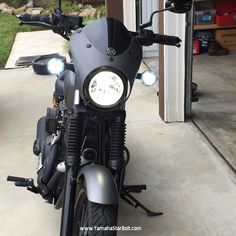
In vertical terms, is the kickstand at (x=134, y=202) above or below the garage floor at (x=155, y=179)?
above

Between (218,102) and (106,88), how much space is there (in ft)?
8.67

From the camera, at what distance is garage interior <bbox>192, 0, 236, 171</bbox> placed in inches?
126

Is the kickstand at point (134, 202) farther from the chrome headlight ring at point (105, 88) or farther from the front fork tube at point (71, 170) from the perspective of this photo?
the chrome headlight ring at point (105, 88)

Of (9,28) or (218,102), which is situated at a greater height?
(218,102)

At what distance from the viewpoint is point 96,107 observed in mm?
1523

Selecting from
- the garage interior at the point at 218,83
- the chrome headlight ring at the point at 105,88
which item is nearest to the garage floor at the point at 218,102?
the garage interior at the point at 218,83

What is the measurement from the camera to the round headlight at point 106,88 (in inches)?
58.2

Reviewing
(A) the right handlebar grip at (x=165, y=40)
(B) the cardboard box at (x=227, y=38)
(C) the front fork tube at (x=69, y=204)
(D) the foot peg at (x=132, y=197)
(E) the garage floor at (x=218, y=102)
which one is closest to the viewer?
(C) the front fork tube at (x=69, y=204)

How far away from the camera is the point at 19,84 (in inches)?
191

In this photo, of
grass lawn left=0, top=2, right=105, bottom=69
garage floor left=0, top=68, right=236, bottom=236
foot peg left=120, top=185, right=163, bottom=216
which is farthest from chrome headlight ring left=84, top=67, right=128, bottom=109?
grass lawn left=0, top=2, right=105, bottom=69

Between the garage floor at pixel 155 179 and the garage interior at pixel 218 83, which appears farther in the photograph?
the garage interior at pixel 218 83

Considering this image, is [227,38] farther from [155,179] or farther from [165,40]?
[165,40]

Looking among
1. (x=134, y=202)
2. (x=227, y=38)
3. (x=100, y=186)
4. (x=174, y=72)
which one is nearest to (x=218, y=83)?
(x=174, y=72)

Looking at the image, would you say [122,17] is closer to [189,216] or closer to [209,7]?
[209,7]
